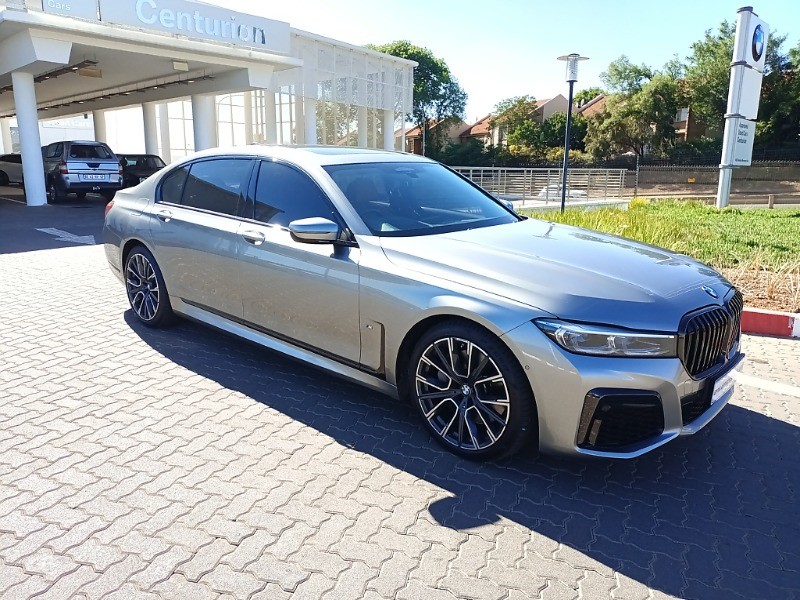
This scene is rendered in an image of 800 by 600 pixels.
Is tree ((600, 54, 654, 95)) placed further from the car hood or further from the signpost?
the car hood

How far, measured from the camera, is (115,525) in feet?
9.02

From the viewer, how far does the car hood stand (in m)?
2.96

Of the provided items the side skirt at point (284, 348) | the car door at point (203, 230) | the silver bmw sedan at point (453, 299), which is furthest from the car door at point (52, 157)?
the side skirt at point (284, 348)

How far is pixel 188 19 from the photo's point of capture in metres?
17.3

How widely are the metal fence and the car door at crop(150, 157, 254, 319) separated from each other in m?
21.3

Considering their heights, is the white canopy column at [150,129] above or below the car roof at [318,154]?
above

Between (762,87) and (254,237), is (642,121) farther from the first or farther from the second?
(254,237)

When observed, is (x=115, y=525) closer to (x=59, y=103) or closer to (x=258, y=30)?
(x=258, y=30)

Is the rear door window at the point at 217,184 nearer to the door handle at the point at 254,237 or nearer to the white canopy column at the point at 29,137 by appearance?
the door handle at the point at 254,237

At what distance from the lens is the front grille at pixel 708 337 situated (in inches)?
118

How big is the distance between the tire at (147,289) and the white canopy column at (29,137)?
14252mm

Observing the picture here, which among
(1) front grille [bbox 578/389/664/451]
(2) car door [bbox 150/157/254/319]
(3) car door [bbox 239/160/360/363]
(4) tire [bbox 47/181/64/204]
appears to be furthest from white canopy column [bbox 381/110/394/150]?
(1) front grille [bbox 578/389/664/451]

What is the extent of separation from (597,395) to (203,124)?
2194cm

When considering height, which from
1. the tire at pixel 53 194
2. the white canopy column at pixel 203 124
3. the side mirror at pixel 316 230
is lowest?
the tire at pixel 53 194
